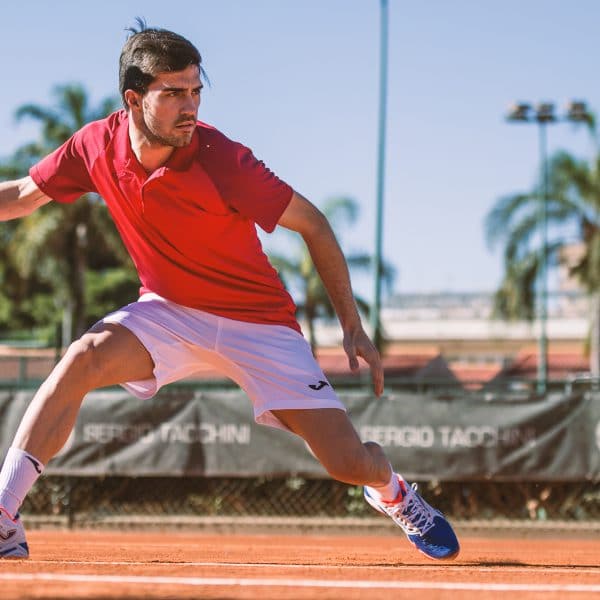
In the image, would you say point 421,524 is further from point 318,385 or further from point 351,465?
point 318,385

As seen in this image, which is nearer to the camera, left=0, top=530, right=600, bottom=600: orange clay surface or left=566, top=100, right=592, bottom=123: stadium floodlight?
left=0, top=530, right=600, bottom=600: orange clay surface

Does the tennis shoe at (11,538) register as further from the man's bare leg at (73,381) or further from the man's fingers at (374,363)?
the man's fingers at (374,363)

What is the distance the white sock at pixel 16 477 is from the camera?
4.56 metres

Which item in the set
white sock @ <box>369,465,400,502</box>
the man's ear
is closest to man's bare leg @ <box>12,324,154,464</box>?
the man's ear

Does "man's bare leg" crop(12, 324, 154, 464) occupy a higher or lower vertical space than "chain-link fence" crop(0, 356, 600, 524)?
higher

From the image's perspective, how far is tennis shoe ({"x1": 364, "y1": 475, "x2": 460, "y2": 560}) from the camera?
18.2 feet

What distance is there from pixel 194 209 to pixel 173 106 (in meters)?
0.40

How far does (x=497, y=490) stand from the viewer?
460 inches

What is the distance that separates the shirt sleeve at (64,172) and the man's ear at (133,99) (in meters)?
0.41

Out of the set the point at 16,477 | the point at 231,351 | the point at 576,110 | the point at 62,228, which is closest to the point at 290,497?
the point at 231,351

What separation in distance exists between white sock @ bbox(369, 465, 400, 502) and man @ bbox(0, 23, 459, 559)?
180 millimetres

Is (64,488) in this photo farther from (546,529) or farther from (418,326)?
(418,326)

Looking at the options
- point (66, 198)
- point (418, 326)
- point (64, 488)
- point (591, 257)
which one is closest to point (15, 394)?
point (64, 488)

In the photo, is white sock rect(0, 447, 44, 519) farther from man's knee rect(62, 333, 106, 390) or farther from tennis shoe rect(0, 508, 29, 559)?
man's knee rect(62, 333, 106, 390)
